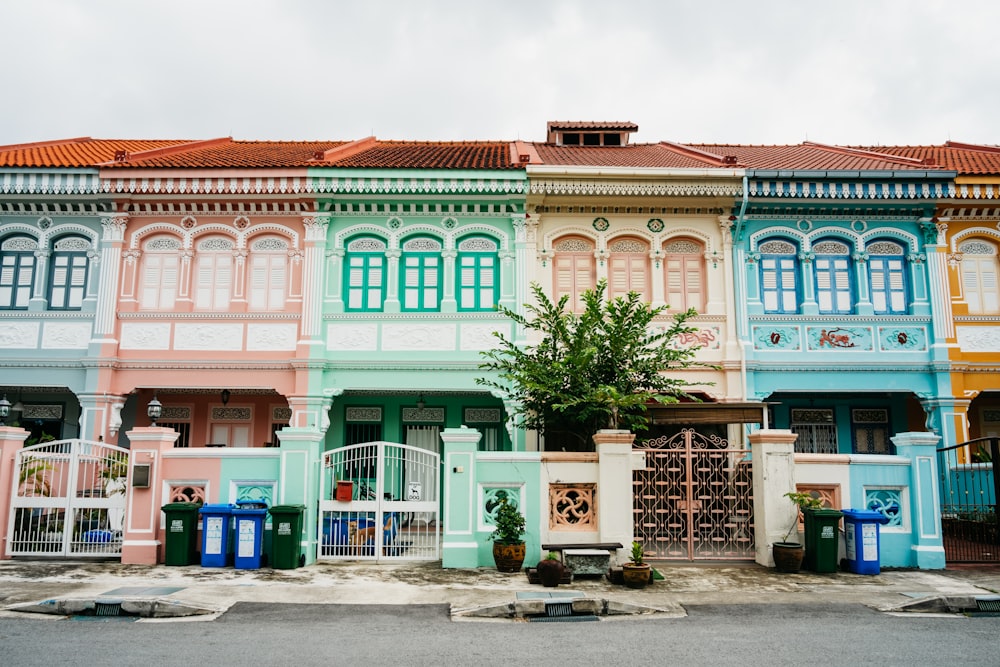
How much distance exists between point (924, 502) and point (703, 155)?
917 centimetres

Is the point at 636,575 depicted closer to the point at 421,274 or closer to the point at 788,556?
the point at 788,556

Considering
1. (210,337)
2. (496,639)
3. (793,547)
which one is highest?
(210,337)

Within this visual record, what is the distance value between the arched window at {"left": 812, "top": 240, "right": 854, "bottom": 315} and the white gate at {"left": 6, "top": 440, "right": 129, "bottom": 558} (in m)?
13.1

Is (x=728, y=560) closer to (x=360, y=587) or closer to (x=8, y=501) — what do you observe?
(x=360, y=587)

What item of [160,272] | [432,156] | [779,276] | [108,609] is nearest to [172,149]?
[160,272]

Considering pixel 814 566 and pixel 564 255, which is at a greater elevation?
pixel 564 255

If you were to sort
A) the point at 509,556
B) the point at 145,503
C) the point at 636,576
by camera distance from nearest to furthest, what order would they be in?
the point at 636,576
the point at 509,556
the point at 145,503

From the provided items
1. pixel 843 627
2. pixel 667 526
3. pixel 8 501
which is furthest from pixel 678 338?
pixel 8 501

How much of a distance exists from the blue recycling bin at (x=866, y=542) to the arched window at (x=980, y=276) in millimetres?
7560

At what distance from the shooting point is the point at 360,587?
396 inches

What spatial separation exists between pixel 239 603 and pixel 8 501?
5.22m

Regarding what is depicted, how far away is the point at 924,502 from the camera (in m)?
11.5

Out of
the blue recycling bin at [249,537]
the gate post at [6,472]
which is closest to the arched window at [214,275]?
the gate post at [6,472]

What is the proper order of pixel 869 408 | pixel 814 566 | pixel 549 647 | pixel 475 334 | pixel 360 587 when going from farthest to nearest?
pixel 869 408 < pixel 475 334 < pixel 814 566 < pixel 360 587 < pixel 549 647
